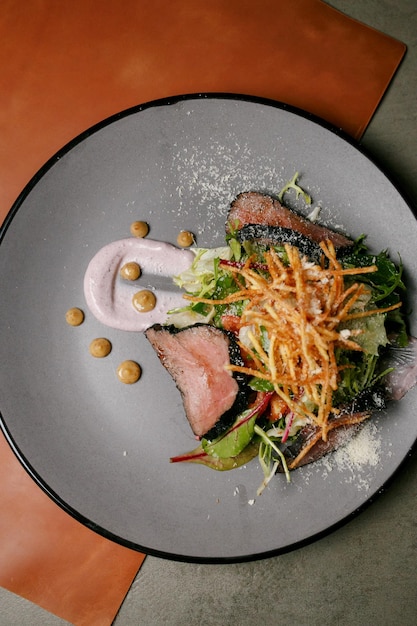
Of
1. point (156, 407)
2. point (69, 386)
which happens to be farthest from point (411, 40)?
point (69, 386)

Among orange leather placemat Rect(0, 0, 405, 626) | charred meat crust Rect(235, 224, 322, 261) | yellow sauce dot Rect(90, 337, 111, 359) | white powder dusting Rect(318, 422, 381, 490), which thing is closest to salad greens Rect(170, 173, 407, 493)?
charred meat crust Rect(235, 224, 322, 261)

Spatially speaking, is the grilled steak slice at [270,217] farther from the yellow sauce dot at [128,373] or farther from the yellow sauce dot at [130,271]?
the yellow sauce dot at [128,373]

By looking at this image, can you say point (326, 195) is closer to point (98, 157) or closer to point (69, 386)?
point (98, 157)

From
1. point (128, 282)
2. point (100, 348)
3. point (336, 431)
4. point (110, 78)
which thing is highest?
point (110, 78)

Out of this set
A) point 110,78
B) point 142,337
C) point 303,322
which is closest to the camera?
point 303,322

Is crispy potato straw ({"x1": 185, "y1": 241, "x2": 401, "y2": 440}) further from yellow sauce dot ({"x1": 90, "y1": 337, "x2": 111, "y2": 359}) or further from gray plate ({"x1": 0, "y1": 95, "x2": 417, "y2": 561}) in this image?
yellow sauce dot ({"x1": 90, "y1": 337, "x2": 111, "y2": 359})

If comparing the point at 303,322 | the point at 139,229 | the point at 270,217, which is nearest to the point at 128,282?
the point at 139,229

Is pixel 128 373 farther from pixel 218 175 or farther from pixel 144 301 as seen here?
pixel 218 175
